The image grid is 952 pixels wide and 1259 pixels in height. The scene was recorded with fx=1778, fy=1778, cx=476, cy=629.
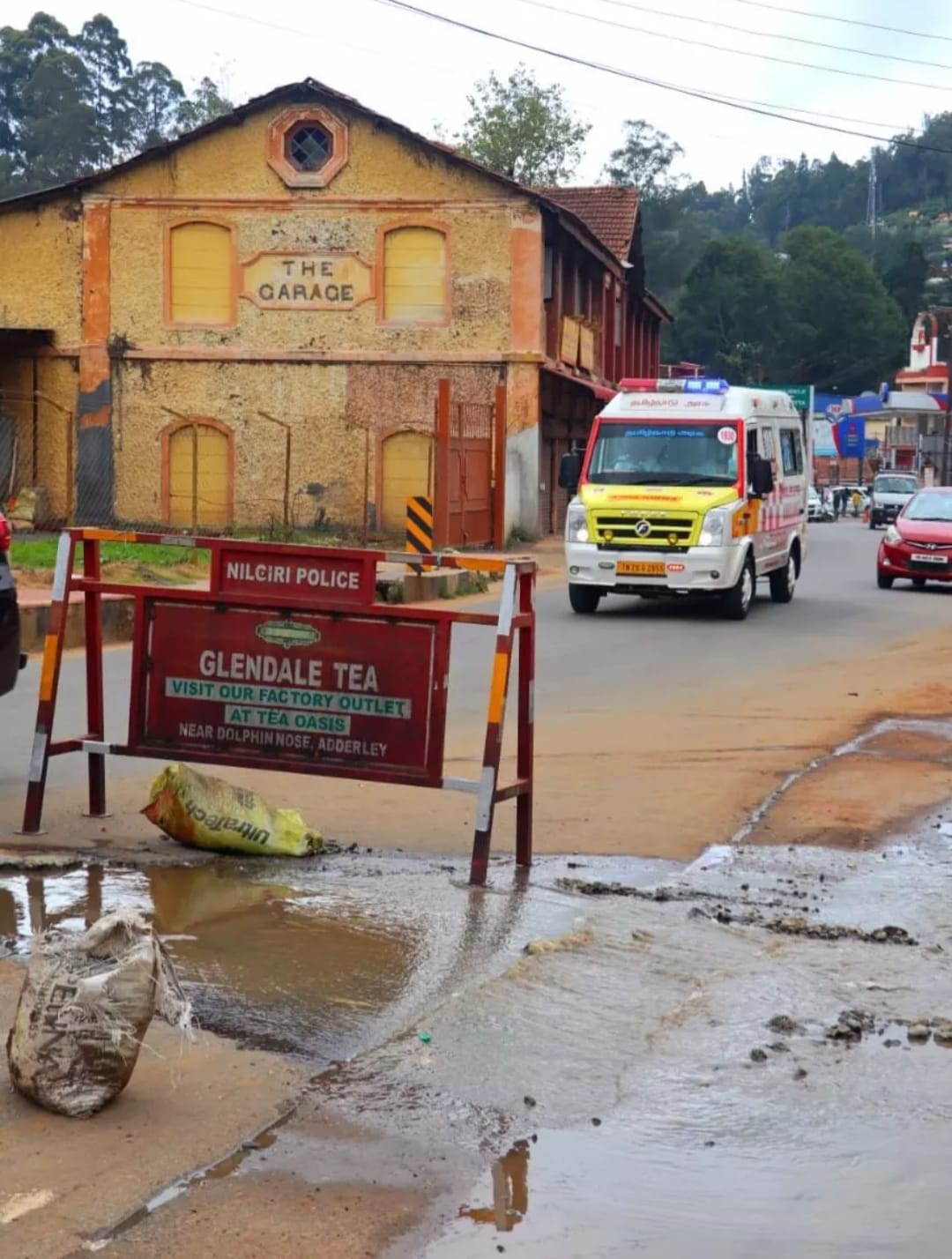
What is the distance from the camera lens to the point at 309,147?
3462cm

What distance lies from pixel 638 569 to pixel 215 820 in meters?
12.9

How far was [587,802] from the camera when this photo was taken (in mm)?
8891

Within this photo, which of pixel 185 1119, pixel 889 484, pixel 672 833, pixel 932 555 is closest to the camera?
pixel 185 1119

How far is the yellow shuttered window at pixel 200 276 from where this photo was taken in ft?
114

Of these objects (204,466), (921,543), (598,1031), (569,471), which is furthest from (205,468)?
(598,1031)

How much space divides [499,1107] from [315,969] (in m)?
1.29

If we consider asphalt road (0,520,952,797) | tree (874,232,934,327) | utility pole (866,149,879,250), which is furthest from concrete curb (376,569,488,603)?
utility pole (866,149,879,250)

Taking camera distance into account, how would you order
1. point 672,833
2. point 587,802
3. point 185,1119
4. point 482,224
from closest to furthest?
1. point 185,1119
2. point 672,833
3. point 587,802
4. point 482,224

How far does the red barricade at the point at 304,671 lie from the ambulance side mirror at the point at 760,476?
13.0 meters

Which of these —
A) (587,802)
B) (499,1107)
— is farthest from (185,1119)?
(587,802)

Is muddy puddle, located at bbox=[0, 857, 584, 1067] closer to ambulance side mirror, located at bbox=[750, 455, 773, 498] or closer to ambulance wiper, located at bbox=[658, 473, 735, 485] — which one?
ambulance wiper, located at bbox=[658, 473, 735, 485]

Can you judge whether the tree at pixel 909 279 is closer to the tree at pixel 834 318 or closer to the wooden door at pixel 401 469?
the tree at pixel 834 318

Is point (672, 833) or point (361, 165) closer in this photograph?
point (672, 833)

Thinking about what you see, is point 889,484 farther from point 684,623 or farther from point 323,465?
point 684,623
